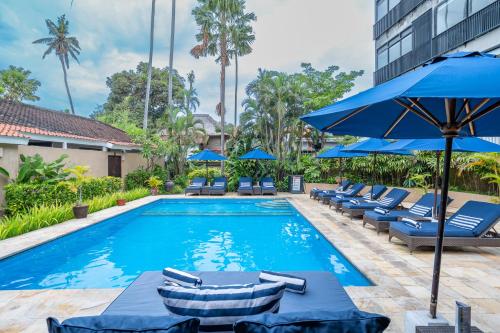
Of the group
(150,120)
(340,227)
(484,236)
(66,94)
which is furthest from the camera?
(66,94)

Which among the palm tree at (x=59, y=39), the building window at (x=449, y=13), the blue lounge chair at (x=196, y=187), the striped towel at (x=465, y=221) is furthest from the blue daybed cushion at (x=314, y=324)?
the palm tree at (x=59, y=39)

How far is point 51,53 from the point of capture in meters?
44.1

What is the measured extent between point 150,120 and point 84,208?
92.3 feet

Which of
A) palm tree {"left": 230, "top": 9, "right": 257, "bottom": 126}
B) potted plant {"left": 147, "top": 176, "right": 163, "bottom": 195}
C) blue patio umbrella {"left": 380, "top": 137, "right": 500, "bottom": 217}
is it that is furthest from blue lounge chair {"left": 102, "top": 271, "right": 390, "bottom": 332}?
palm tree {"left": 230, "top": 9, "right": 257, "bottom": 126}

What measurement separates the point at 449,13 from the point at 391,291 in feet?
50.8

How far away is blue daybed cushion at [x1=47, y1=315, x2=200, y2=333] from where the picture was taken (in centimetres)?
152

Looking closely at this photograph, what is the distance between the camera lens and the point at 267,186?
17891 mm

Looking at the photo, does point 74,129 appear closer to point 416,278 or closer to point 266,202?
point 266,202

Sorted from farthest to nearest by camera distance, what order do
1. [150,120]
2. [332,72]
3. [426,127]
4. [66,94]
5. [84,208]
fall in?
[66,94] → [150,120] → [332,72] → [84,208] → [426,127]

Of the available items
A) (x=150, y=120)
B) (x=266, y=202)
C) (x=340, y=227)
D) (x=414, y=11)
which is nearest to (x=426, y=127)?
(x=340, y=227)

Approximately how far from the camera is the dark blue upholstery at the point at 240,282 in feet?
9.34

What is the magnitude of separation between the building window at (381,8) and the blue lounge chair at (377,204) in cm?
1505

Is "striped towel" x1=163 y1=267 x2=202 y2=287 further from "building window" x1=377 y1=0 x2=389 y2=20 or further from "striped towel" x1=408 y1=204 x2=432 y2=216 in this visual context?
"building window" x1=377 y1=0 x2=389 y2=20

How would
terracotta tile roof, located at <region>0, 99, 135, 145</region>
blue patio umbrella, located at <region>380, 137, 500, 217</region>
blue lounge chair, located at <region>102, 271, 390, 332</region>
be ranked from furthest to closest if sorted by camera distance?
terracotta tile roof, located at <region>0, 99, 135, 145</region> < blue patio umbrella, located at <region>380, 137, 500, 217</region> < blue lounge chair, located at <region>102, 271, 390, 332</region>
